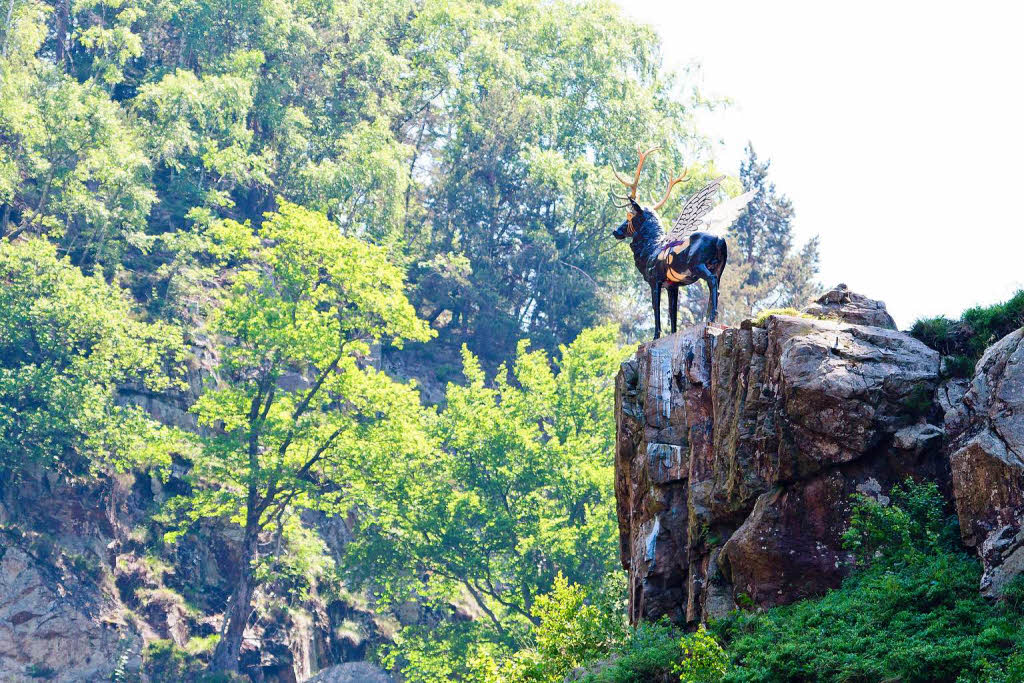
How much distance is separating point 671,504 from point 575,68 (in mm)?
39659

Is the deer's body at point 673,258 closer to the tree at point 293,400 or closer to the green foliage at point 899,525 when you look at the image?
the green foliage at point 899,525

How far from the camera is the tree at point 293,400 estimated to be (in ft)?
115

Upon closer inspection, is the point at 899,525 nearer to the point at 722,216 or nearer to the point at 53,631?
the point at 722,216

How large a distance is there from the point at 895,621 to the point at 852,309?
4848mm

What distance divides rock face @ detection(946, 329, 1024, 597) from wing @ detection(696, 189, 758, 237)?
5.98 m

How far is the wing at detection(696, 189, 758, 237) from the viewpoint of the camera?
62.4 feet

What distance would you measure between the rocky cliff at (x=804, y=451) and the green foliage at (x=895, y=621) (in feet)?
1.04

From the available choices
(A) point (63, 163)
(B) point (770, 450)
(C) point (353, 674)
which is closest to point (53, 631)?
(C) point (353, 674)

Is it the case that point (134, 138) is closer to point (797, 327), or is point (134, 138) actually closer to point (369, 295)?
point (369, 295)

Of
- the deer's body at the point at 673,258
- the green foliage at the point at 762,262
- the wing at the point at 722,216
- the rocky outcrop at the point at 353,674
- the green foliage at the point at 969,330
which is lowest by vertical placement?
the rocky outcrop at the point at 353,674

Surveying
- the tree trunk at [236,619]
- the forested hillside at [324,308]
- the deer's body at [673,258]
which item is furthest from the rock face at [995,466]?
the tree trunk at [236,619]

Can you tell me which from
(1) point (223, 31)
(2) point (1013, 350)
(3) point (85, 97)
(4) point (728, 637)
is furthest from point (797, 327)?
(1) point (223, 31)

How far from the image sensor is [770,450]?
594 inches

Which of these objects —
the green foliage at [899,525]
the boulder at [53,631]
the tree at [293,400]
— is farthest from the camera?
the tree at [293,400]
